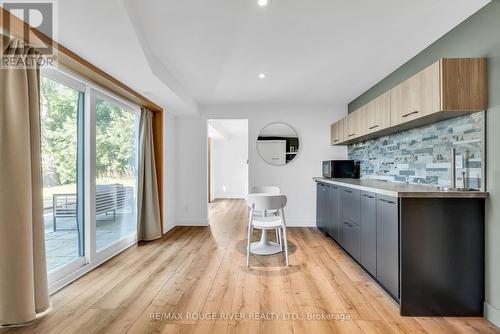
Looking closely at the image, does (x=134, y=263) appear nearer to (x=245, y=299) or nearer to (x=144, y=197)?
(x=144, y=197)

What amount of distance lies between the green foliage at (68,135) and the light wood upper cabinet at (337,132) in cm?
344

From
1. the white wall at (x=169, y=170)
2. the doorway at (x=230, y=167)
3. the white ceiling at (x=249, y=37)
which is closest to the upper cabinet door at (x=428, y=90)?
the white ceiling at (x=249, y=37)

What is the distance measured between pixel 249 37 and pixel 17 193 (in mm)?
2237

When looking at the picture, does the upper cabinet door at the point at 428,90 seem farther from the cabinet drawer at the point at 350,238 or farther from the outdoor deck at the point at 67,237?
the outdoor deck at the point at 67,237

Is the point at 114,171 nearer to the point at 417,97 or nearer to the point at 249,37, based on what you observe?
the point at 249,37

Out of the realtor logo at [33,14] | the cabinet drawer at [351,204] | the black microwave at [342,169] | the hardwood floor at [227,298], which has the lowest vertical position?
the hardwood floor at [227,298]

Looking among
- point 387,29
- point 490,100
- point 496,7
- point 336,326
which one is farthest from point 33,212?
point 496,7

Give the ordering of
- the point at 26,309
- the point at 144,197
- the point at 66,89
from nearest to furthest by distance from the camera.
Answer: the point at 26,309 < the point at 66,89 < the point at 144,197

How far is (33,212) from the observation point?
6.21ft

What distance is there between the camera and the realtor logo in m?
1.65

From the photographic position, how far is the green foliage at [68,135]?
231 centimetres

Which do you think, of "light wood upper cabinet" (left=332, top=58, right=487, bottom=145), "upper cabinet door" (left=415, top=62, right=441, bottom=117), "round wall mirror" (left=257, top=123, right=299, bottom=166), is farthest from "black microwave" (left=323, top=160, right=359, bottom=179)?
"upper cabinet door" (left=415, top=62, right=441, bottom=117)

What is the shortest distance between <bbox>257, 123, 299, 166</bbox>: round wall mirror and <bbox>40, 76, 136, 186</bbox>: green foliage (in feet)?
8.13

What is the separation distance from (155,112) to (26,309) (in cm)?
A: 311
